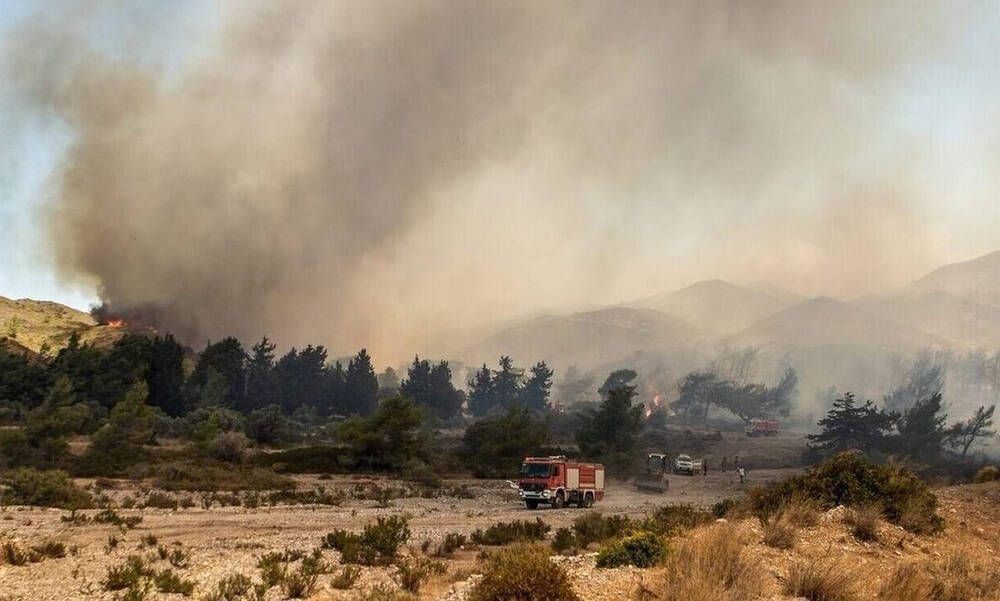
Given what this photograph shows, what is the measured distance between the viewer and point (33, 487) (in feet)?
95.9

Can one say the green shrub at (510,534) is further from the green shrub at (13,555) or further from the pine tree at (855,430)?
the pine tree at (855,430)

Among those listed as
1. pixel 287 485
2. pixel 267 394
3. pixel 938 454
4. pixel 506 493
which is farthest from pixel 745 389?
pixel 287 485

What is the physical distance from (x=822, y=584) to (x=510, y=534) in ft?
44.0

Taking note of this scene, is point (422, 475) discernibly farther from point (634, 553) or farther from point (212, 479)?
point (634, 553)

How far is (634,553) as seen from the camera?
1318 cm

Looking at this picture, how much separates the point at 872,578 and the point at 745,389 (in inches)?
6107

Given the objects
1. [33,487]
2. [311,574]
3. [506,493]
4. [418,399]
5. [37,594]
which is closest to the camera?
[37,594]

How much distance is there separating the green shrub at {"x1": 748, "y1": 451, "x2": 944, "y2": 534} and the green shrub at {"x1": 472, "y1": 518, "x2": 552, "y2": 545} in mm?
7675

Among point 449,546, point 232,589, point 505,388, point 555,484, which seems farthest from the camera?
point 505,388

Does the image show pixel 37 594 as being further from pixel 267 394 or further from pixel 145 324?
pixel 145 324

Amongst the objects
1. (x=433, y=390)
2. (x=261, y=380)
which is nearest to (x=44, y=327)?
(x=261, y=380)

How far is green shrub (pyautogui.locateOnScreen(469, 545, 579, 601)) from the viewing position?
962cm

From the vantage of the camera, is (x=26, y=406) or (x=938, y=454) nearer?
(x=26, y=406)

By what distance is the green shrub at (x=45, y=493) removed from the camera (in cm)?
2831
